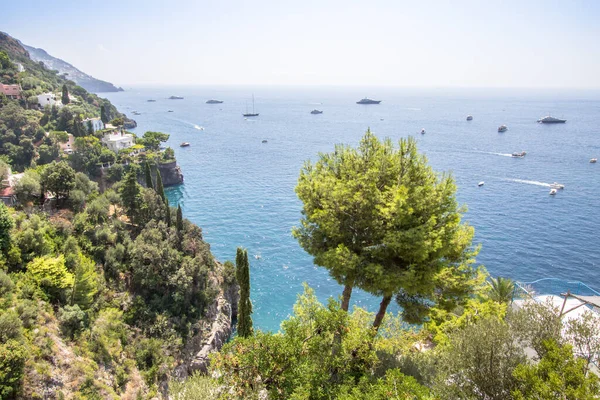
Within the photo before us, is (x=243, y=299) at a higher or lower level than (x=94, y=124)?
lower

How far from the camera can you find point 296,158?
313 ft

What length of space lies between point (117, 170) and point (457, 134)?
111776mm

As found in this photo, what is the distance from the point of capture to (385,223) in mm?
13758

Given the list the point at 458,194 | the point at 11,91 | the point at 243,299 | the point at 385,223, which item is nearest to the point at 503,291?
the point at 385,223

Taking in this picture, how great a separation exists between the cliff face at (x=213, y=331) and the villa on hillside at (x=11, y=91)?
6379 cm

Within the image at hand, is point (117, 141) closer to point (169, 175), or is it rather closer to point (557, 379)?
point (169, 175)

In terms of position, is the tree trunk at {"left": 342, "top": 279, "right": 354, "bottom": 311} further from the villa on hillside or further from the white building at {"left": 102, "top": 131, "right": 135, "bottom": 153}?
the villa on hillside

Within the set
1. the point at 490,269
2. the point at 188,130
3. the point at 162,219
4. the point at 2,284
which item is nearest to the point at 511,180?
the point at 490,269

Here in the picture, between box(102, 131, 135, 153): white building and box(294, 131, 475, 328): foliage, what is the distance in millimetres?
67906

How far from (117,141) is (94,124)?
11.9 meters

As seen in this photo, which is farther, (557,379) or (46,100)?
(46,100)

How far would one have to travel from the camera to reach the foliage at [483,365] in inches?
372

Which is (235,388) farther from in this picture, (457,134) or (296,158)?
(457,134)

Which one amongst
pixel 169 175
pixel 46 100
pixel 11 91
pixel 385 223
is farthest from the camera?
pixel 46 100
